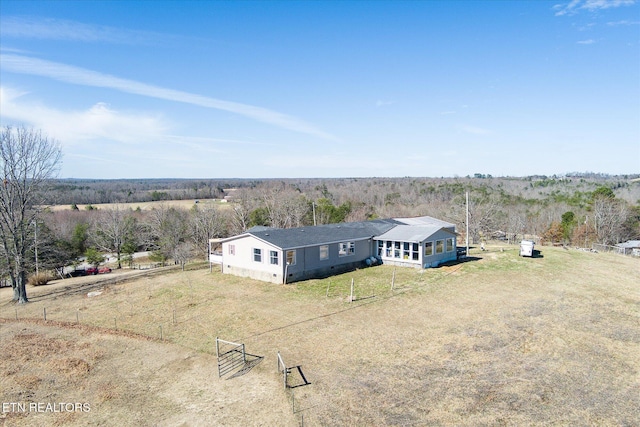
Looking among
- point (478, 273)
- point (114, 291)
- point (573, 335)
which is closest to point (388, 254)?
point (478, 273)

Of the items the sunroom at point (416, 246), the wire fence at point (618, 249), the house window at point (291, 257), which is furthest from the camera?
the wire fence at point (618, 249)

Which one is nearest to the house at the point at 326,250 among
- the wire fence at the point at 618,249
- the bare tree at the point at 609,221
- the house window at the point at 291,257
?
the house window at the point at 291,257

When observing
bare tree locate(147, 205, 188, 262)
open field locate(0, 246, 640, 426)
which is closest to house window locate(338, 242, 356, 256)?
open field locate(0, 246, 640, 426)

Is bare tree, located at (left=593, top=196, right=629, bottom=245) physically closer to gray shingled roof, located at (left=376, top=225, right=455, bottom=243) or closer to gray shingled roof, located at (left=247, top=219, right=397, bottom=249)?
gray shingled roof, located at (left=376, top=225, right=455, bottom=243)

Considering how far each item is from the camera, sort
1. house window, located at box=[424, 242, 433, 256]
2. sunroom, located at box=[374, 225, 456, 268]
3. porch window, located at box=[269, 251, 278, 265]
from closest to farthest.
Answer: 1. porch window, located at box=[269, 251, 278, 265]
2. sunroom, located at box=[374, 225, 456, 268]
3. house window, located at box=[424, 242, 433, 256]

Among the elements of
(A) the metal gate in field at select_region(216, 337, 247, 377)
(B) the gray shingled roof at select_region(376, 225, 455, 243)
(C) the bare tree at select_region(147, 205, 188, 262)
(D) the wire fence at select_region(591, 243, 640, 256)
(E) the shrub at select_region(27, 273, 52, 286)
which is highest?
(B) the gray shingled roof at select_region(376, 225, 455, 243)

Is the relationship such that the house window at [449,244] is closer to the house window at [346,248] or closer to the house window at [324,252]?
the house window at [346,248]

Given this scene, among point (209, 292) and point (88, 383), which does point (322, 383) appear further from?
point (209, 292)
